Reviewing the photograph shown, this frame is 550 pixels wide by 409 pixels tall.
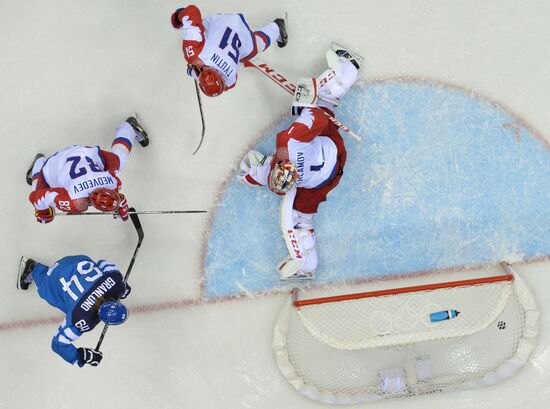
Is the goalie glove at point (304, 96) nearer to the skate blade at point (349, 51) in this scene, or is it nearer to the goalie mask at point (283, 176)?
the skate blade at point (349, 51)

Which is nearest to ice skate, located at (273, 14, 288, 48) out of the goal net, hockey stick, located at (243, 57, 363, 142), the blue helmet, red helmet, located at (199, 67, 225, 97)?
hockey stick, located at (243, 57, 363, 142)

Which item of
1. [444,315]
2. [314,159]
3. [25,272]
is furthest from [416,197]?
[25,272]

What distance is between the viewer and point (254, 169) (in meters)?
3.72

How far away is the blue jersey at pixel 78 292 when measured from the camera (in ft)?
10.7

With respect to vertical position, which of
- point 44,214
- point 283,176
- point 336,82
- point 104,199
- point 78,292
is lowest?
point 78,292

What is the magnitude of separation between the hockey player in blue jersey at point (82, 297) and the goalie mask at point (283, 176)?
3.70ft

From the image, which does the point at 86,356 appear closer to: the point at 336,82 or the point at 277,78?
the point at 277,78

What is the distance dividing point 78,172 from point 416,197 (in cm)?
226

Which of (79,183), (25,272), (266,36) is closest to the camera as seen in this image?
(79,183)

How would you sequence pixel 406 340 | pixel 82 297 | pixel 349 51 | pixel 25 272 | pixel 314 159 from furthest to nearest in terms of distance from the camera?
1. pixel 25 272
2. pixel 349 51
3. pixel 406 340
4. pixel 314 159
5. pixel 82 297

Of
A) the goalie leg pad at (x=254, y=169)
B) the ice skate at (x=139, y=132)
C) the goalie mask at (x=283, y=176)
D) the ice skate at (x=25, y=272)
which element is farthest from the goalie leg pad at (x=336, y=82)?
the ice skate at (x=25, y=272)

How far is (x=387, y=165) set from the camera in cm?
391

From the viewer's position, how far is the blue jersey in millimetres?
3273

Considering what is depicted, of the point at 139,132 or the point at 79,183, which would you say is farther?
the point at 139,132
